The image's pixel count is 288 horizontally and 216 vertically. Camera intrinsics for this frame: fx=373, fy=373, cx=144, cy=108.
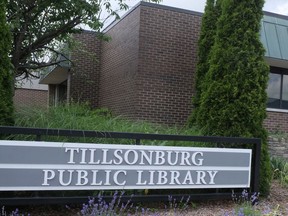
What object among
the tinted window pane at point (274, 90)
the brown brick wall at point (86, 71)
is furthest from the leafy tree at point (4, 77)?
the tinted window pane at point (274, 90)

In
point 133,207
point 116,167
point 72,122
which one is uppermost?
point 72,122

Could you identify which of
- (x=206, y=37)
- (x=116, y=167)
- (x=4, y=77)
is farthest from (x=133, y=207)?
(x=206, y=37)

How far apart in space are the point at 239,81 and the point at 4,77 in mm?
3736

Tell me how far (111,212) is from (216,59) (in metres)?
3.55

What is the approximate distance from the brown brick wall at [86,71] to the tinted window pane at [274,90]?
5.87m

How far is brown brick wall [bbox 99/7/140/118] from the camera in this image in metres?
10.1

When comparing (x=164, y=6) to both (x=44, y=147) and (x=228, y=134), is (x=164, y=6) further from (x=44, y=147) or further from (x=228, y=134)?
(x=44, y=147)

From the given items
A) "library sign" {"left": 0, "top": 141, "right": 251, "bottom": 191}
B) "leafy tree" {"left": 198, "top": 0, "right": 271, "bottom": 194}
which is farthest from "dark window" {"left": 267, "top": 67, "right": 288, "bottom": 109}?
"library sign" {"left": 0, "top": 141, "right": 251, "bottom": 191}

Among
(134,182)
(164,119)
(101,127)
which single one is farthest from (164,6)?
(134,182)

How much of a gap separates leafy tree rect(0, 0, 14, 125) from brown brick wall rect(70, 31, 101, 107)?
7565mm

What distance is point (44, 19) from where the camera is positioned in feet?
29.6

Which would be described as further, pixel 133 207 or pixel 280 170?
pixel 280 170

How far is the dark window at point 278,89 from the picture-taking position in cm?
1236

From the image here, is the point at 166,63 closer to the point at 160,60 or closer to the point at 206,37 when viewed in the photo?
the point at 160,60
